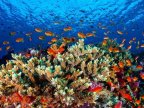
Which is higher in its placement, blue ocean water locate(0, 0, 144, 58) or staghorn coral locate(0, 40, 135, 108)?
blue ocean water locate(0, 0, 144, 58)

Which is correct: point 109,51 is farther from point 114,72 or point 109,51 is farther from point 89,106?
point 89,106

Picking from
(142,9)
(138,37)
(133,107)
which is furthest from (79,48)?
(138,37)

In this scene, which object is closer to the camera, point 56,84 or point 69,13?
point 56,84

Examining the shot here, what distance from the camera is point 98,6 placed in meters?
29.0

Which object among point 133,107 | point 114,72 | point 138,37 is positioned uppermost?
point 138,37

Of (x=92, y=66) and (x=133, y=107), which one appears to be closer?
(x=92, y=66)

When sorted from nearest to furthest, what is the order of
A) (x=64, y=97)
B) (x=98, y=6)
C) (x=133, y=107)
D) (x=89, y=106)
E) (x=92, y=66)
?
(x=64, y=97) → (x=89, y=106) → (x=92, y=66) → (x=133, y=107) → (x=98, y=6)

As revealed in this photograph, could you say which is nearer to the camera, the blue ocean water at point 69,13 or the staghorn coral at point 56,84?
the staghorn coral at point 56,84

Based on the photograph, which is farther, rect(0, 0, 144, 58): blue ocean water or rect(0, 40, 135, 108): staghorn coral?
rect(0, 0, 144, 58): blue ocean water

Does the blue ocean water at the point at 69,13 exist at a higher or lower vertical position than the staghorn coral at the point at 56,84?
higher

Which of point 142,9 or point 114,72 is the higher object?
point 142,9

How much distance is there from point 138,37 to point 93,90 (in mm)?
45862

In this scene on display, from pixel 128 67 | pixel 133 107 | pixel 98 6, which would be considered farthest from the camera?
pixel 98 6

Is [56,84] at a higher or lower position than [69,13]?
lower
